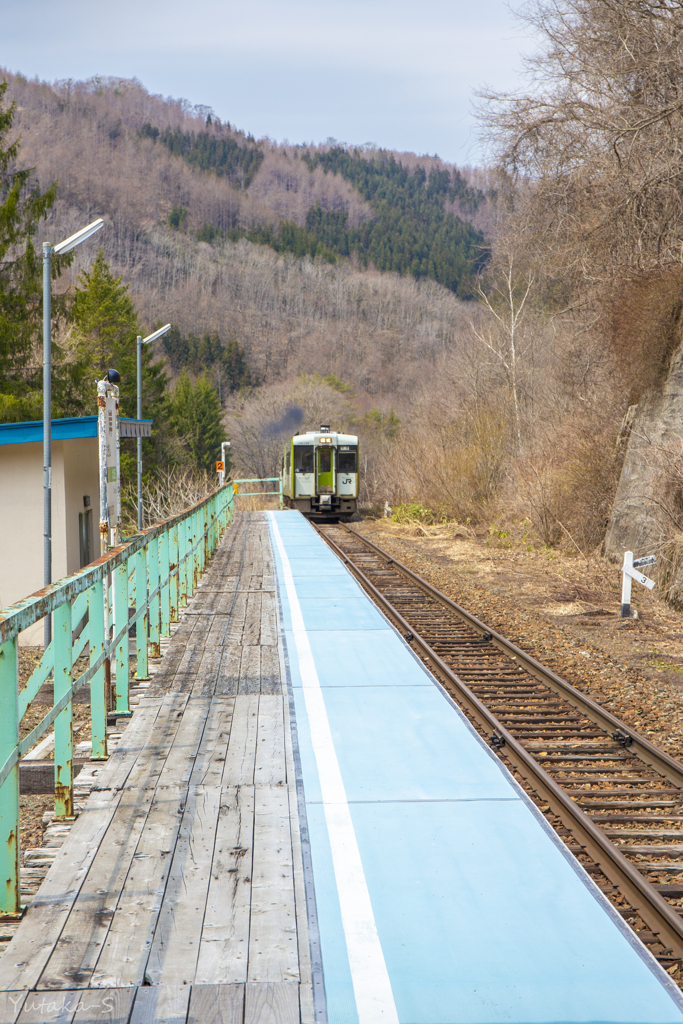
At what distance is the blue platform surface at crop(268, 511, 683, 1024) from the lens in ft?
9.24

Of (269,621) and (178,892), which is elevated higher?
(178,892)

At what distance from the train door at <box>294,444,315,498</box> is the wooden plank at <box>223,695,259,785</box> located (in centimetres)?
2220

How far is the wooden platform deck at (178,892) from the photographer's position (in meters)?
2.67

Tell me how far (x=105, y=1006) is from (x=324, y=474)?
25.8 meters

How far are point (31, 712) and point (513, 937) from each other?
34.5 feet

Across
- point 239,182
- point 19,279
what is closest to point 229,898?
point 19,279

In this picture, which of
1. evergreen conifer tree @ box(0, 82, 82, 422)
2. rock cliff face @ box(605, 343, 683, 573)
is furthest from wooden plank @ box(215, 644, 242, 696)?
evergreen conifer tree @ box(0, 82, 82, 422)

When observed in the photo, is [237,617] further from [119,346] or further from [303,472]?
[119,346]

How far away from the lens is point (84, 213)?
10369 centimetres

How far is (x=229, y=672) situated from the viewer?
6.74 metres

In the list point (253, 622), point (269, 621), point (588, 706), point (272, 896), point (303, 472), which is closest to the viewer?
point (272, 896)

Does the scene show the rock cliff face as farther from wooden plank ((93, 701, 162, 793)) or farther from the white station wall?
the white station wall

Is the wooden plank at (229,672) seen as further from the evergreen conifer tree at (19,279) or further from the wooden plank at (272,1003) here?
the evergreen conifer tree at (19,279)

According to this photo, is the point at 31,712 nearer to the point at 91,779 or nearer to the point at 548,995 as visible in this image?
the point at 91,779
